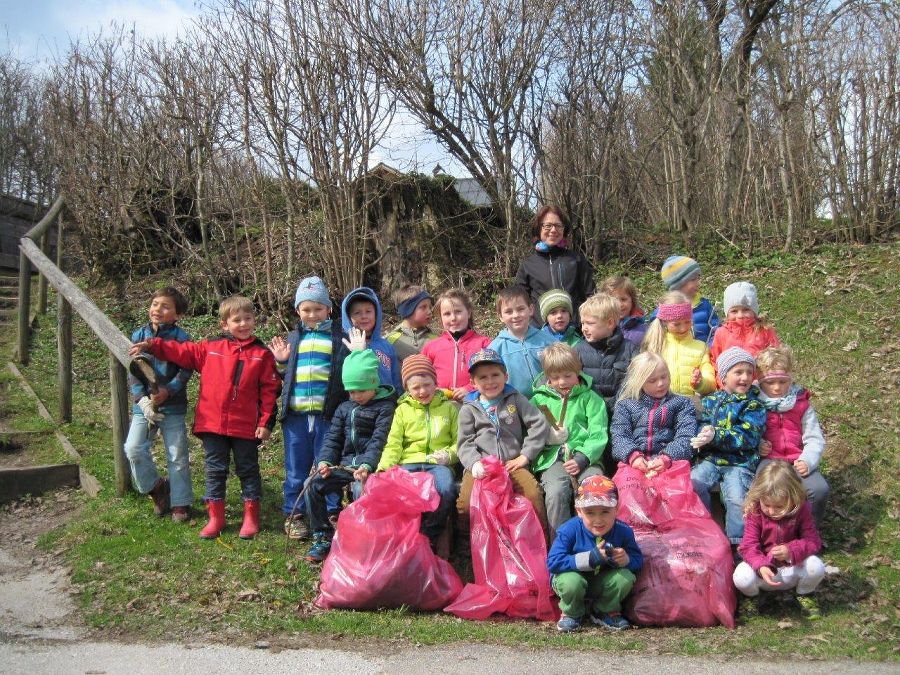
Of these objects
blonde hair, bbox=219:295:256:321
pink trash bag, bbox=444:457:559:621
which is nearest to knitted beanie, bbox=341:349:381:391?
blonde hair, bbox=219:295:256:321

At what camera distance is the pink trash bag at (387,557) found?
4281 millimetres

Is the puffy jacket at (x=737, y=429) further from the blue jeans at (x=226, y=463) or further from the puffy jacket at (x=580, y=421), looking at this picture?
the blue jeans at (x=226, y=463)

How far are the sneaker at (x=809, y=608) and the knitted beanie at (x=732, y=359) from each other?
1.35 m

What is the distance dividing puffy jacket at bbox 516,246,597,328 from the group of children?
531 millimetres

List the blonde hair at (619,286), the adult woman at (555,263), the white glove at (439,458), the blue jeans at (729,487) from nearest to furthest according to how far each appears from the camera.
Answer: the blue jeans at (729,487)
the white glove at (439,458)
the blonde hair at (619,286)
the adult woman at (555,263)

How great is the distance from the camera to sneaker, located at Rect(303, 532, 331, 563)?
197 inches

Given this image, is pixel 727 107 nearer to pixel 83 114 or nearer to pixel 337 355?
pixel 337 355

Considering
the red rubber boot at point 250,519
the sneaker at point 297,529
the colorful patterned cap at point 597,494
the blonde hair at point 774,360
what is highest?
the blonde hair at point 774,360

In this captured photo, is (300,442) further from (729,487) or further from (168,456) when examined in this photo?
(729,487)

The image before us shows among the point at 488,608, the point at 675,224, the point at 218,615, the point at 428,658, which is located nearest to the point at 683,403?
the point at 488,608

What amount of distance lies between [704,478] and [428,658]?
203 centimetres

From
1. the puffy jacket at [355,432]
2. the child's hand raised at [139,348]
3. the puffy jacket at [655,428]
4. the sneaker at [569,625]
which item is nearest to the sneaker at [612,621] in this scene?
the sneaker at [569,625]

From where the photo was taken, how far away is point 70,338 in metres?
7.21

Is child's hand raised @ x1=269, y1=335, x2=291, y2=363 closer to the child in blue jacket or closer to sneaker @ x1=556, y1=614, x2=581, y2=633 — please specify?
the child in blue jacket
